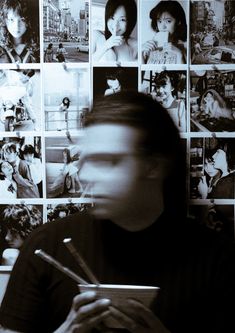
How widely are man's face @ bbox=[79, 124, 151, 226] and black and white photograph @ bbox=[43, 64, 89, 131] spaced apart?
0.38m

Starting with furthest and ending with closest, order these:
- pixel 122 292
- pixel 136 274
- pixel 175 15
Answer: pixel 175 15 → pixel 136 274 → pixel 122 292

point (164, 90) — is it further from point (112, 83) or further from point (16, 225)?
point (16, 225)

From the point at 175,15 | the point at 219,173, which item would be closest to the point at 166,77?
the point at 175,15

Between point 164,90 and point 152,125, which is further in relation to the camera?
point 164,90

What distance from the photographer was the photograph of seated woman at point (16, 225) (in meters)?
1.32

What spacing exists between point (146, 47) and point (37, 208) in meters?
0.46

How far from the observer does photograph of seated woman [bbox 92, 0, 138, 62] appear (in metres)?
1.26

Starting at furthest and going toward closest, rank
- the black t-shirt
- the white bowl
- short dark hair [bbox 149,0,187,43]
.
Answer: short dark hair [bbox 149,0,187,43], the black t-shirt, the white bowl

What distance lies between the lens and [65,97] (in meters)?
1.29

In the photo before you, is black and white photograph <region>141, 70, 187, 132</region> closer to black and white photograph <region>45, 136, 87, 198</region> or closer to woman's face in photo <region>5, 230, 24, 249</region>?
black and white photograph <region>45, 136, 87, 198</region>

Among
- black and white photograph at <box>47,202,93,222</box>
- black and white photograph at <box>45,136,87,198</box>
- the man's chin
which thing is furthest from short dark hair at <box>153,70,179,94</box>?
the man's chin

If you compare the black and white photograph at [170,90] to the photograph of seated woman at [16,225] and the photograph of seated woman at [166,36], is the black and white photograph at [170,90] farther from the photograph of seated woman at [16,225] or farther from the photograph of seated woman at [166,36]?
the photograph of seated woman at [16,225]

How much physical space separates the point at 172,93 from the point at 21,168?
0.40 meters

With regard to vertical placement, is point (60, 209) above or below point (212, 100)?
below
